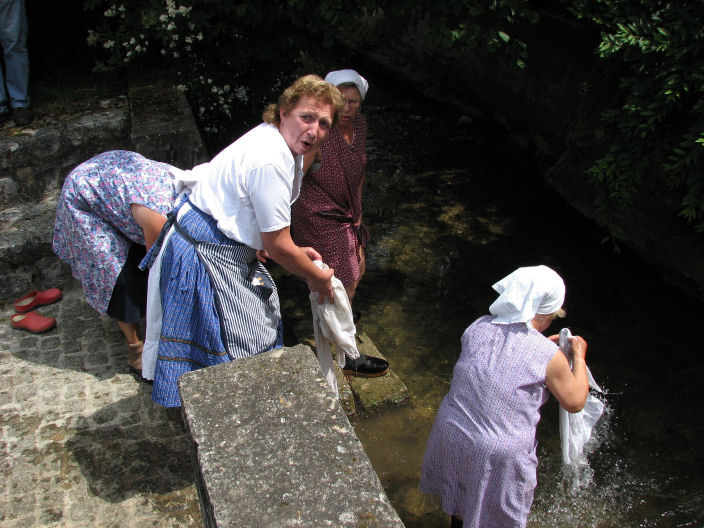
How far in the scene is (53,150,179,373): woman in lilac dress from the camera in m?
3.18

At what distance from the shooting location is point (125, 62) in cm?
540

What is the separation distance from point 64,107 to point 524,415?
14.2 ft

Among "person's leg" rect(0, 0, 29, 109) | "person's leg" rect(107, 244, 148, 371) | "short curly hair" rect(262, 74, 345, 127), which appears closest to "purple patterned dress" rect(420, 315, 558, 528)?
"short curly hair" rect(262, 74, 345, 127)

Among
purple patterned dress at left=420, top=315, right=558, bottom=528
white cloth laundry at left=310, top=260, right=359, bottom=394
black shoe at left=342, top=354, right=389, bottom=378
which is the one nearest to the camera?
purple patterned dress at left=420, top=315, right=558, bottom=528

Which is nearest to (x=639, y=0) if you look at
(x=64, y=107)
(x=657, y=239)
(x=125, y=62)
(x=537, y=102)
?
(x=657, y=239)

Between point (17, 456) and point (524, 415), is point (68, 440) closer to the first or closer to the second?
point (17, 456)

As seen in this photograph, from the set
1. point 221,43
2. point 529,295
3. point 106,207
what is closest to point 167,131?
point 221,43

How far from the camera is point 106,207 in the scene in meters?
3.24

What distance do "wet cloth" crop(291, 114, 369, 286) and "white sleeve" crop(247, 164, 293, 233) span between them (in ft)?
3.21

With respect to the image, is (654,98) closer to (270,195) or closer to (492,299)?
(492,299)

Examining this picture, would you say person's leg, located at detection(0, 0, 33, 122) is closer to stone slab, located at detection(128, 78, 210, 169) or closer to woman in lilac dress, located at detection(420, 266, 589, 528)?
stone slab, located at detection(128, 78, 210, 169)

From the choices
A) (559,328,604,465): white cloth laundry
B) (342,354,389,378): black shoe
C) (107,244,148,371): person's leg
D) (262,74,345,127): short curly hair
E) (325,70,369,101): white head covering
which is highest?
(262,74,345,127): short curly hair

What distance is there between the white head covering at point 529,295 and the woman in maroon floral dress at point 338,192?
1353 mm

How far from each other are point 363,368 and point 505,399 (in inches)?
59.5
